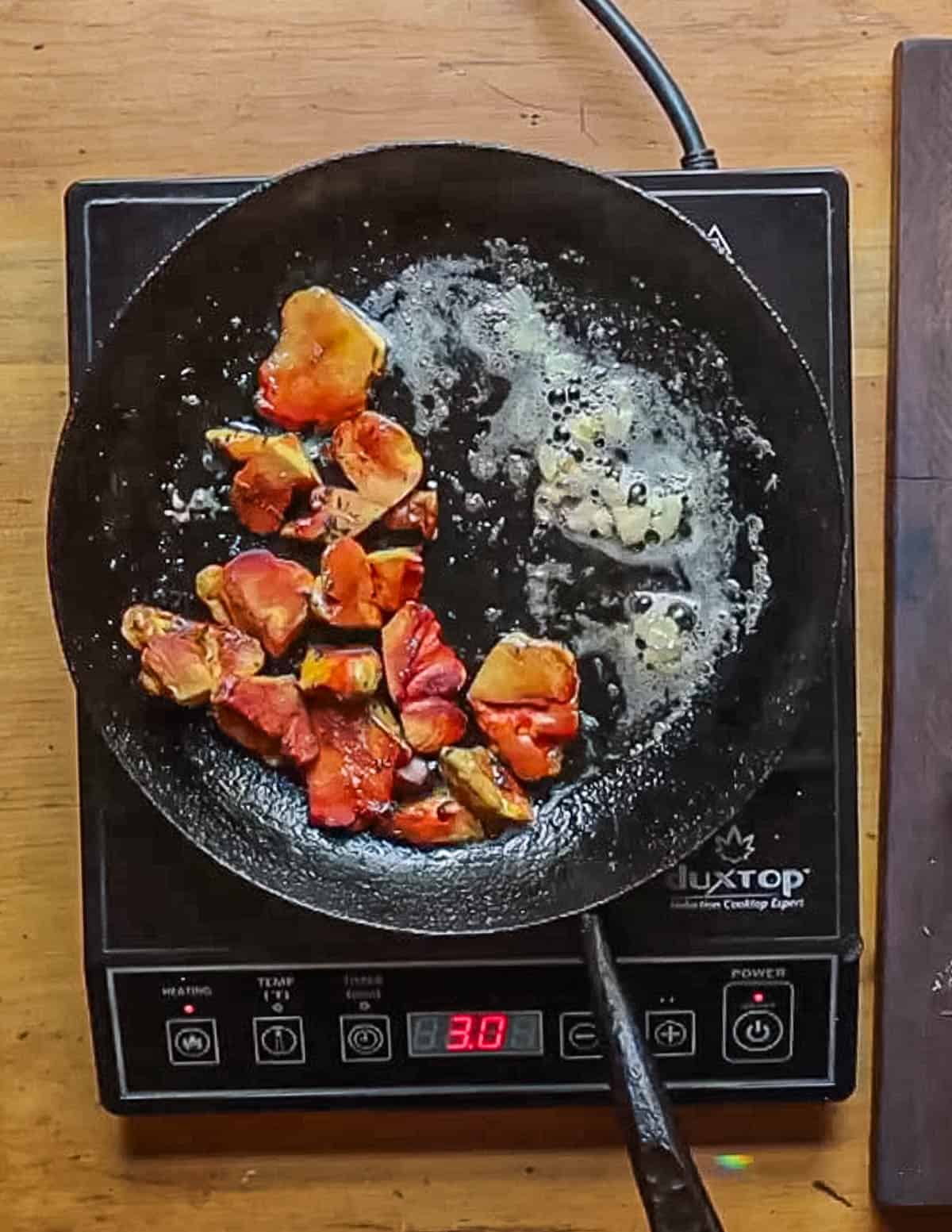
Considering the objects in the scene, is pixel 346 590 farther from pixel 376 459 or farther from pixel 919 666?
pixel 919 666

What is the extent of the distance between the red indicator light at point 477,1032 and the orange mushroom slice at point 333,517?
260mm

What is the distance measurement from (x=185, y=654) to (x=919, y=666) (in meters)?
0.38

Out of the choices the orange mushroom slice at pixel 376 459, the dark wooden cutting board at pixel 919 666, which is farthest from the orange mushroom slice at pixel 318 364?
the dark wooden cutting board at pixel 919 666

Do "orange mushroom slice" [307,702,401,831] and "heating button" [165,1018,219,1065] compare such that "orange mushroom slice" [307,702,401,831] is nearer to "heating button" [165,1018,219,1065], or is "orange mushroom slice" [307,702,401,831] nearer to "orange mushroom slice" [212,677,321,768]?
"orange mushroom slice" [212,677,321,768]

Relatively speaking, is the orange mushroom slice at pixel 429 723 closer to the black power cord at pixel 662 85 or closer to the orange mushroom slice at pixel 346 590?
→ the orange mushroom slice at pixel 346 590

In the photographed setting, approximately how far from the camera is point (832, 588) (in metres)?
0.81

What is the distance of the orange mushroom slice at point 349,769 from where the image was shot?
33.5 inches

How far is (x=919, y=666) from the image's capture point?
2.93 feet

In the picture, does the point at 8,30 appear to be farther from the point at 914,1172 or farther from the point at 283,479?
the point at 914,1172

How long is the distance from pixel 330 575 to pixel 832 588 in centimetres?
24

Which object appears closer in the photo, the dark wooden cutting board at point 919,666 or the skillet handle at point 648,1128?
the skillet handle at point 648,1128

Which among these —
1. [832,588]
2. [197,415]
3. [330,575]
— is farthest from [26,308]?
[832,588]

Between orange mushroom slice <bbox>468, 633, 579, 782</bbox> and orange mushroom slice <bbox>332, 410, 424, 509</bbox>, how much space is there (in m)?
0.10

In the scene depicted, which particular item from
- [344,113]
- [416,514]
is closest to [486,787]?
[416,514]
